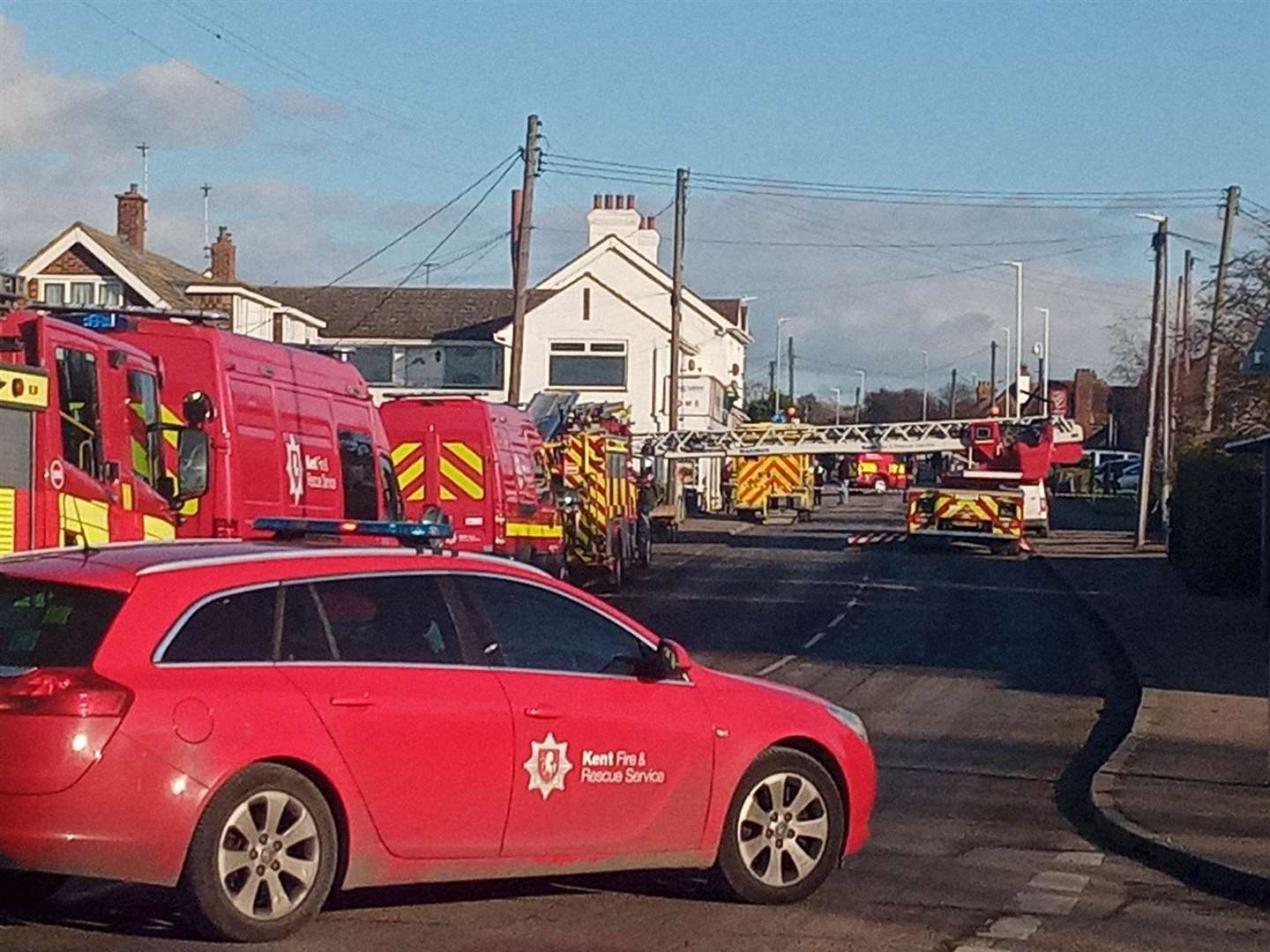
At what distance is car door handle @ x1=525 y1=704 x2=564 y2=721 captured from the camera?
8.24m

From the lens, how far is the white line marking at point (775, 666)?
2062cm

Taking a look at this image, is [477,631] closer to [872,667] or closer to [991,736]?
[991,736]

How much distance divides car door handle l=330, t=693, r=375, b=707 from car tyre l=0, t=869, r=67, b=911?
1.50 m

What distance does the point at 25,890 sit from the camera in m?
8.34

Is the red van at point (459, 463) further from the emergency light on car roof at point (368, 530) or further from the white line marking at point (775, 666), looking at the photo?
the emergency light on car roof at point (368, 530)

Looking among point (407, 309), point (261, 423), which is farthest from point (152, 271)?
point (261, 423)

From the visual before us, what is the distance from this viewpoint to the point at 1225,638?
80.7ft

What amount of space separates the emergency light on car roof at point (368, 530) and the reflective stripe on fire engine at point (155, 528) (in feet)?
16.2

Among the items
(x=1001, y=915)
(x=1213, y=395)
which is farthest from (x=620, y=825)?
(x=1213, y=395)

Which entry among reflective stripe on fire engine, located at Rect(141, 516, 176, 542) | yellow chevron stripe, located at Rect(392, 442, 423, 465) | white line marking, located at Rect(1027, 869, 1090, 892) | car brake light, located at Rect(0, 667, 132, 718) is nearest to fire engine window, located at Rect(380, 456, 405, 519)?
reflective stripe on fire engine, located at Rect(141, 516, 176, 542)

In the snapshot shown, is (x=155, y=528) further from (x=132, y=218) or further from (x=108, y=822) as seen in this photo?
(x=132, y=218)

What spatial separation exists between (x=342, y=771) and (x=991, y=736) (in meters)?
9.33

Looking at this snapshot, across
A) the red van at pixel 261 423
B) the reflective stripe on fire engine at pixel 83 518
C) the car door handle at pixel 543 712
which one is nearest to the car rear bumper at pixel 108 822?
the car door handle at pixel 543 712

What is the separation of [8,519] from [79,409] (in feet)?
4.39
